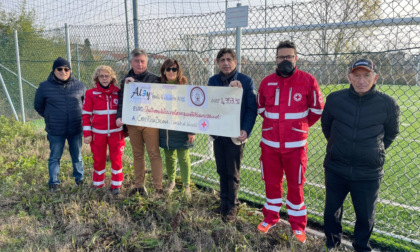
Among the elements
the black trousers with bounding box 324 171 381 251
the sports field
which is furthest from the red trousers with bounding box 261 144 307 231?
the sports field

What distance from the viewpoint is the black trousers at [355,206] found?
8.71 ft

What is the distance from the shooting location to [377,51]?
3.05 meters

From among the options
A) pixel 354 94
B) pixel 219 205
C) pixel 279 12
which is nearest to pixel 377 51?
pixel 354 94

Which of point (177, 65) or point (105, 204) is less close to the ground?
point (177, 65)

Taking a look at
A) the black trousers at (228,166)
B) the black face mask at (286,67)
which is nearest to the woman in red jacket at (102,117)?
the black trousers at (228,166)

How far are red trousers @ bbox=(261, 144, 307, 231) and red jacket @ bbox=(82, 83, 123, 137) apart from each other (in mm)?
2186

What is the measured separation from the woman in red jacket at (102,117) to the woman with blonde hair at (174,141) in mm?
682

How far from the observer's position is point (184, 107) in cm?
375

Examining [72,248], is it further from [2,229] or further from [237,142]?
[237,142]

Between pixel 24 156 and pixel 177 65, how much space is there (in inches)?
163

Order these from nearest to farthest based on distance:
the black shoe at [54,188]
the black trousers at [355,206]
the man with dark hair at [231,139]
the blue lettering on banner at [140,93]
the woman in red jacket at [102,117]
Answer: the black trousers at [355,206] → the man with dark hair at [231,139] → the blue lettering on banner at [140,93] → the woman in red jacket at [102,117] → the black shoe at [54,188]

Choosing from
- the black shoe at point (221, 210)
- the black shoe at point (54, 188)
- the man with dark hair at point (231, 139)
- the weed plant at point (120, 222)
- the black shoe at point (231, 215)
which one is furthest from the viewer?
the black shoe at point (54, 188)

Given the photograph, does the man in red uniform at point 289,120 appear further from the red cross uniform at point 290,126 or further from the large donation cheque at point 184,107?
the large donation cheque at point 184,107

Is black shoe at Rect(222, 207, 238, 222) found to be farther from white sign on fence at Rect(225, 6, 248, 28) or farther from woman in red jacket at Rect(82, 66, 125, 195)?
white sign on fence at Rect(225, 6, 248, 28)
